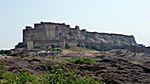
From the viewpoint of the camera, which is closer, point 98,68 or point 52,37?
point 98,68

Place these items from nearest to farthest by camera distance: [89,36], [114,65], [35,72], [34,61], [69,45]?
[35,72] → [34,61] → [114,65] → [69,45] → [89,36]

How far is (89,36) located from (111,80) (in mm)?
94543

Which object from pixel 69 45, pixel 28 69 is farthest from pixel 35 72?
pixel 69 45

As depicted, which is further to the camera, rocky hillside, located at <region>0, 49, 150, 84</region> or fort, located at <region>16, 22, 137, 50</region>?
fort, located at <region>16, 22, 137, 50</region>

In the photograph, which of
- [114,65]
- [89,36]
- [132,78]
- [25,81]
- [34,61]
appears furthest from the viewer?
[89,36]

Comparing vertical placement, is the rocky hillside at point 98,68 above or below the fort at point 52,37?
below

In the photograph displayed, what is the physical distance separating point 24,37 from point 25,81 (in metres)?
98.3

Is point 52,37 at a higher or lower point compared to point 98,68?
higher

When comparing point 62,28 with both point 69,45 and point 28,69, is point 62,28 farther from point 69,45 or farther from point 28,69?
point 28,69

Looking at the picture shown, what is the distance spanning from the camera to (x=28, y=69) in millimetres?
56938

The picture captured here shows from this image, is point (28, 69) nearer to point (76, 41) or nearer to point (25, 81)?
point (25, 81)

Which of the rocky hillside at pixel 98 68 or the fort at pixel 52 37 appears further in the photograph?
the fort at pixel 52 37

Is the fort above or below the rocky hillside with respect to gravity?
above

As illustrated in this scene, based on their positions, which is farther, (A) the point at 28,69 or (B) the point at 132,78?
(B) the point at 132,78
